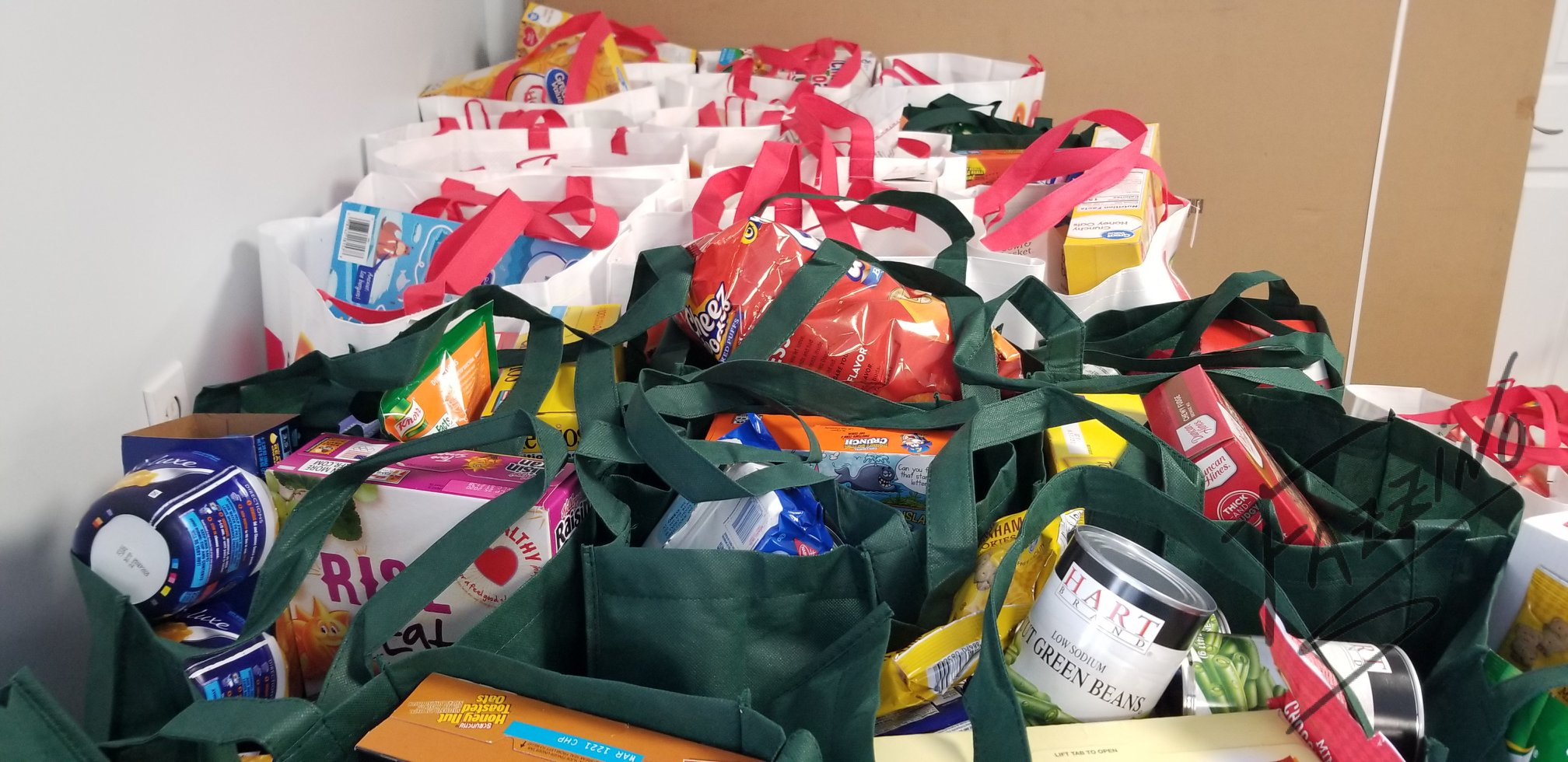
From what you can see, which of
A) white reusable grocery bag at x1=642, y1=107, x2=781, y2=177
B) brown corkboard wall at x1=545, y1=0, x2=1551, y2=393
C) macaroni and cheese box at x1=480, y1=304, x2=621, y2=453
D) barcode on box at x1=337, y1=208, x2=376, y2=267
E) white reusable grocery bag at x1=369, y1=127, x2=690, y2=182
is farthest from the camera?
brown corkboard wall at x1=545, y1=0, x2=1551, y2=393

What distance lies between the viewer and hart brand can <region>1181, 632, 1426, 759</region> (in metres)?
0.48

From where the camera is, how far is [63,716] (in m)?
0.42

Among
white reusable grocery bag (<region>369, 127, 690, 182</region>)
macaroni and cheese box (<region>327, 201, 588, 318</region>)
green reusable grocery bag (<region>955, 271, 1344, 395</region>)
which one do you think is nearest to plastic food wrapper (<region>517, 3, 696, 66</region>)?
white reusable grocery bag (<region>369, 127, 690, 182</region>)

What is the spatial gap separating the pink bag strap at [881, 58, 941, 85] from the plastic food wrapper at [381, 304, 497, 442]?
1227 mm

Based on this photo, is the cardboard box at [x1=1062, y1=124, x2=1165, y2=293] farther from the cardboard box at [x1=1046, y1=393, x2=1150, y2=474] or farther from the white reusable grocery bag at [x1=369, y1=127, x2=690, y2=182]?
the white reusable grocery bag at [x1=369, y1=127, x2=690, y2=182]

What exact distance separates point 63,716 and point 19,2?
49 centimetres

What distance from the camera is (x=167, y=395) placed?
0.78 metres

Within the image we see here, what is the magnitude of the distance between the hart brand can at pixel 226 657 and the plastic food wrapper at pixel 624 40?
135 cm

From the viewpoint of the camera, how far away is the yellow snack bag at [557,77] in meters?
1.52

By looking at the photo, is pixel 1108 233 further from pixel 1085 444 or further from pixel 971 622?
pixel 971 622

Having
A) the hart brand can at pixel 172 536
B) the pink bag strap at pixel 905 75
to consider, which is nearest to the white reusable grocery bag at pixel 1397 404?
the hart brand can at pixel 172 536

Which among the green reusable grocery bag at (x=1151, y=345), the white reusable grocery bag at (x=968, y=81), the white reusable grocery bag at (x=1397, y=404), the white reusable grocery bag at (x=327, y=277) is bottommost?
the white reusable grocery bag at (x=1397, y=404)

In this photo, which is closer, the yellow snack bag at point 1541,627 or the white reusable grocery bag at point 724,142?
the yellow snack bag at point 1541,627

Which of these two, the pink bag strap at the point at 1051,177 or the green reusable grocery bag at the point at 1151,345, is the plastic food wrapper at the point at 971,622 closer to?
the green reusable grocery bag at the point at 1151,345
